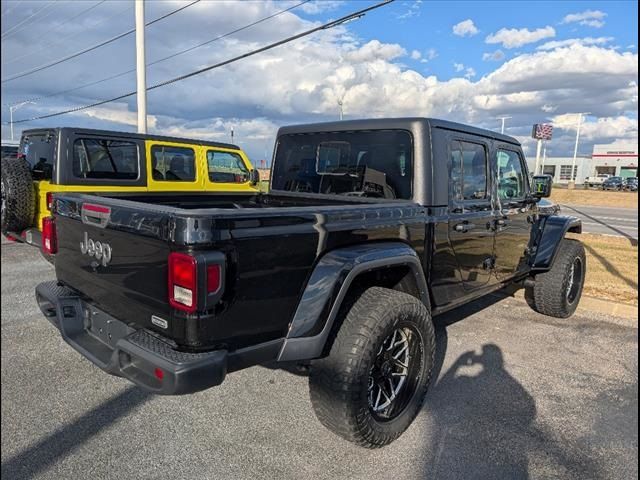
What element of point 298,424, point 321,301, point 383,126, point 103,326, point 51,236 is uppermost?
point 383,126

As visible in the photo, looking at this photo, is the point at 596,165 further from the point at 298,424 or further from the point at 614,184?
the point at 298,424

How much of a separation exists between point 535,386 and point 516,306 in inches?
87.6

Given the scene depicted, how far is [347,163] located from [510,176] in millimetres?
1753

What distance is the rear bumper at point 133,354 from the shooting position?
2010 mm

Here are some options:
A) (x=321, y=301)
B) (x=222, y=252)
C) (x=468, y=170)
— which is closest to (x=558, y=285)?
(x=468, y=170)

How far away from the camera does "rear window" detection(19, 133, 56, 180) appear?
20.3 ft

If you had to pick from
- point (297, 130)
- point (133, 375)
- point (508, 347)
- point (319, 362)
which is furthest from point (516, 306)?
point (133, 375)

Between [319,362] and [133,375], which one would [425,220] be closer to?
[319,362]

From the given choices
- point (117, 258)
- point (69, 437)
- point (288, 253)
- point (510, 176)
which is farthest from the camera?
point (510, 176)

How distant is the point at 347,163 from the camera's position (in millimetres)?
3865

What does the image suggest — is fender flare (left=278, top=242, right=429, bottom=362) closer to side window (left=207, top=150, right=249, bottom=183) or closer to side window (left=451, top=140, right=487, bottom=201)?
side window (left=451, top=140, right=487, bottom=201)

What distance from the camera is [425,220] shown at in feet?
10.6

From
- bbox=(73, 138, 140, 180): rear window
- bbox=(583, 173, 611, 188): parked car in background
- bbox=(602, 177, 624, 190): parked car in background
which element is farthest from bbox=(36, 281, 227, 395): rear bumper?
bbox=(583, 173, 611, 188): parked car in background

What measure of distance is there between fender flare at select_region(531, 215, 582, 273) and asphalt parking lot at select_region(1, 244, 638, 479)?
101cm
